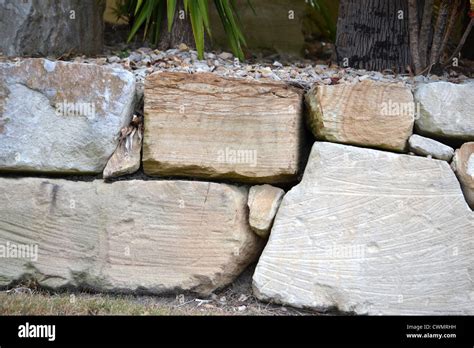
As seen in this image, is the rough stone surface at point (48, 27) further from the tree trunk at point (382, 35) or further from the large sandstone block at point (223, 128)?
the tree trunk at point (382, 35)

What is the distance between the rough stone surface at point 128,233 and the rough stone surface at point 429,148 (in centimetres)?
95

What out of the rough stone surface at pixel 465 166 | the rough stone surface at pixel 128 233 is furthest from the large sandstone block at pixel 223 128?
the rough stone surface at pixel 465 166

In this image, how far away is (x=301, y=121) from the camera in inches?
168

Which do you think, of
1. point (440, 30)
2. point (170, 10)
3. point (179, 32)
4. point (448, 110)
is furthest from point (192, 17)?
point (448, 110)

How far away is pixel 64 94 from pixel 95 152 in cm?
36

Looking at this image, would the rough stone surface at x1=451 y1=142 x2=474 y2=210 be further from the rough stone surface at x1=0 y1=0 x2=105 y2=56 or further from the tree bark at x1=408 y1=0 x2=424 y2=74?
the rough stone surface at x1=0 y1=0 x2=105 y2=56

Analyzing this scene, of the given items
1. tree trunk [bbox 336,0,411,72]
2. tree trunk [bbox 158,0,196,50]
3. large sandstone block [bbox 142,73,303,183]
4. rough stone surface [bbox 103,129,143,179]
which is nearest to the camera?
large sandstone block [bbox 142,73,303,183]

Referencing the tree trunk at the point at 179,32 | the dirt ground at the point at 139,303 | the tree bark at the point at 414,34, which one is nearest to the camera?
the dirt ground at the point at 139,303

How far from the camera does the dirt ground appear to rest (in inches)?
153

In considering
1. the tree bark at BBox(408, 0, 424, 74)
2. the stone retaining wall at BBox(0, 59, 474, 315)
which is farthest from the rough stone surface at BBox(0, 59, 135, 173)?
the tree bark at BBox(408, 0, 424, 74)

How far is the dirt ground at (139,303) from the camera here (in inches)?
153

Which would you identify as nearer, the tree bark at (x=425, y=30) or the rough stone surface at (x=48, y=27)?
the rough stone surface at (x=48, y=27)

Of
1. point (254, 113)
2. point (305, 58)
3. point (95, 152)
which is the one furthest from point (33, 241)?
point (305, 58)

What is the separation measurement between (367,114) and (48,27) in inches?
79.1
